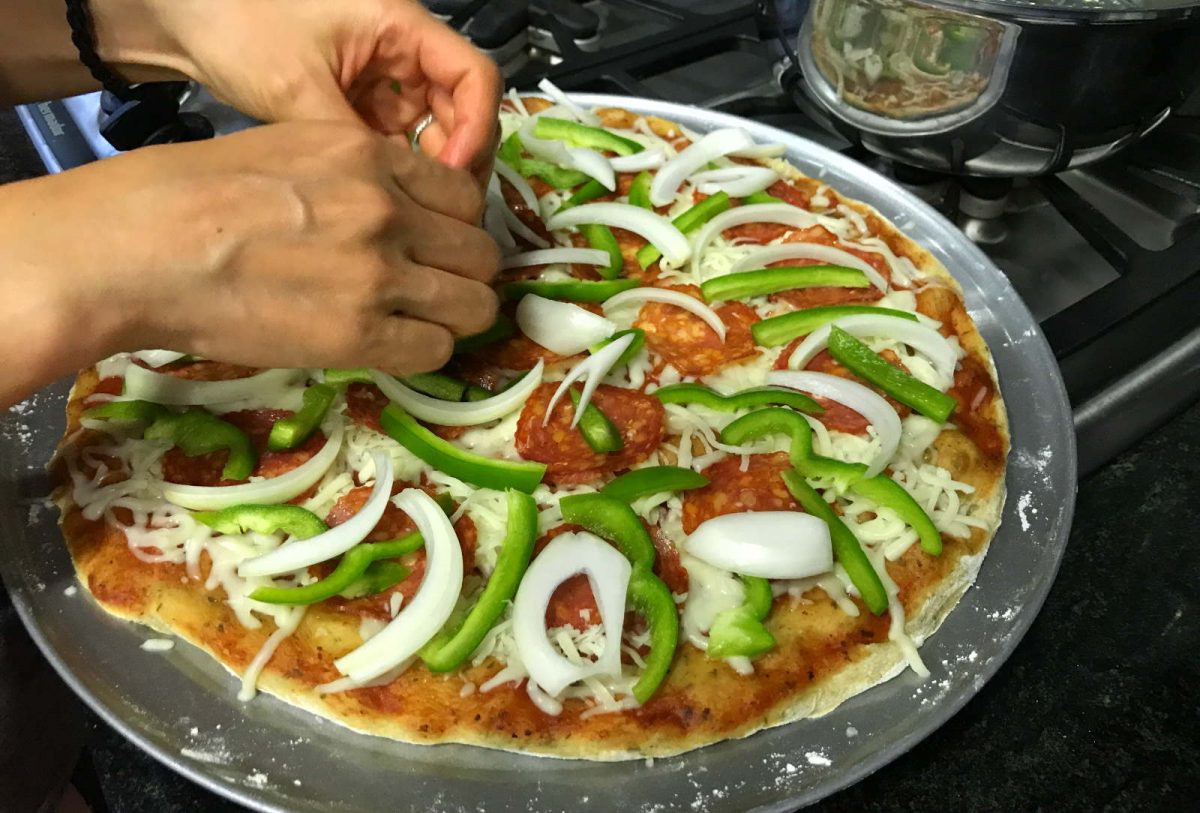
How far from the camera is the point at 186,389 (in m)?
1.75

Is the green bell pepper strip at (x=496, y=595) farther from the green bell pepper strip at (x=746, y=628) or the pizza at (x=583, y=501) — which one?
the green bell pepper strip at (x=746, y=628)

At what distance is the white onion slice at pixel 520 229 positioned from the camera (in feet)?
6.84

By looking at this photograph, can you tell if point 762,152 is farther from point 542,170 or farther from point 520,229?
point 520,229

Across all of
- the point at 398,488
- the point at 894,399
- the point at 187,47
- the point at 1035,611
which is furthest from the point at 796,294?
the point at 187,47

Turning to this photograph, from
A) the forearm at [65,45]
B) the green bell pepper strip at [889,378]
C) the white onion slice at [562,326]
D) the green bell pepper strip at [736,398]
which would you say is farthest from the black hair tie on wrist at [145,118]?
the green bell pepper strip at [889,378]

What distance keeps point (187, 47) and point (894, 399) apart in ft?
4.84

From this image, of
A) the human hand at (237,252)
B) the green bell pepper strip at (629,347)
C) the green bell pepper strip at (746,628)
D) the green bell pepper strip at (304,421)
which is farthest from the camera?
the green bell pepper strip at (629,347)

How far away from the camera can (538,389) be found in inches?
70.0

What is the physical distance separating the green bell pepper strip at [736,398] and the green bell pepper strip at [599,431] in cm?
15

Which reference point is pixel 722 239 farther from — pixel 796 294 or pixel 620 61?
pixel 620 61

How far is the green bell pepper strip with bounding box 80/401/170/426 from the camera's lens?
172cm

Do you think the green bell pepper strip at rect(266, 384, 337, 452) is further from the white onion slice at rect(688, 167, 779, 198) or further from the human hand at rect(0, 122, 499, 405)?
the white onion slice at rect(688, 167, 779, 198)

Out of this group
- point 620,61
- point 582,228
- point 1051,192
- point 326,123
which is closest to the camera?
point 326,123

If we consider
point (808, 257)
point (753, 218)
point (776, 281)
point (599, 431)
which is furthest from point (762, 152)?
point (599, 431)
